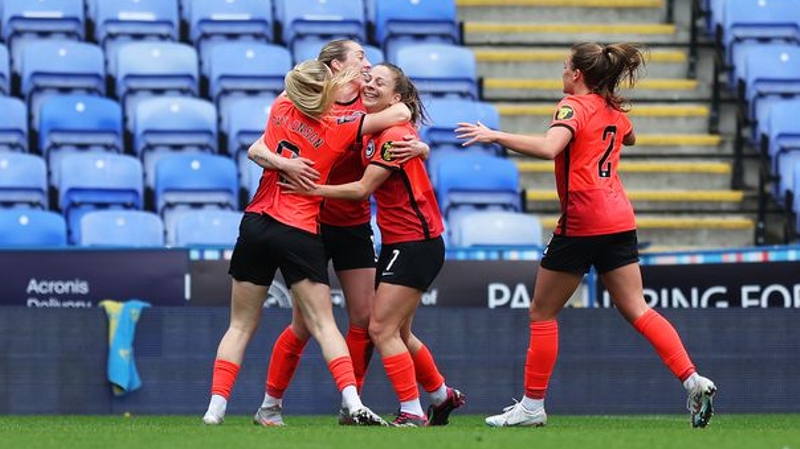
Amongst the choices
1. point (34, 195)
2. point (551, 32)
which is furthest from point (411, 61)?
point (34, 195)

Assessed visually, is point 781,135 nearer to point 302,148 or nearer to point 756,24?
point 756,24

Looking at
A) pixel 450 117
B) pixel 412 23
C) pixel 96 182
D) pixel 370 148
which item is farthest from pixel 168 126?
pixel 370 148

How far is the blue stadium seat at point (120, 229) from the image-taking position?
42.3ft

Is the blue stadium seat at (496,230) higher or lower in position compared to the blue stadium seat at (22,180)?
lower

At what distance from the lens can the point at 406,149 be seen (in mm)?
7840

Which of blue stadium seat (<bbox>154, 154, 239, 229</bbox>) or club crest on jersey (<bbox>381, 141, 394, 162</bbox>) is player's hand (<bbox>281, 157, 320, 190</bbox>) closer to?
club crest on jersey (<bbox>381, 141, 394, 162</bbox>)

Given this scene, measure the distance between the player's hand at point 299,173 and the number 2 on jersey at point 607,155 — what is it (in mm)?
1310

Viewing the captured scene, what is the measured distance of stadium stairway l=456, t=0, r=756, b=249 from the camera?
15.4 meters

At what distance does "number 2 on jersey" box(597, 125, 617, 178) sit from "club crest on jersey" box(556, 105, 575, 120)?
20cm

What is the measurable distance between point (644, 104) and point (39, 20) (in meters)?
5.83

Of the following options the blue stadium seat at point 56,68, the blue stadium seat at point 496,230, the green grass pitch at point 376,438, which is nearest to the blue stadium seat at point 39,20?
the blue stadium seat at point 56,68

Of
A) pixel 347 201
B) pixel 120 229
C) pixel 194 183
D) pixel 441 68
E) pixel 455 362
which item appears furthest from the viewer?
pixel 441 68

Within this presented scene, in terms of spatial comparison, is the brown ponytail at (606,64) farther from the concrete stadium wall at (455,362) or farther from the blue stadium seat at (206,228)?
the blue stadium seat at (206,228)

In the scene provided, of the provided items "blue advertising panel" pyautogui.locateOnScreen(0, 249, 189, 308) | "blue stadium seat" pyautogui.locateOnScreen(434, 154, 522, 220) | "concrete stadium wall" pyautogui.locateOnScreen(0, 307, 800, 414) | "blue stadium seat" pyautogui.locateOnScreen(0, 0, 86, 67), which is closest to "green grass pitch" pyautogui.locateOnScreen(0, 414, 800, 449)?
"concrete stadium wall" pyautogui.locateOnScreen(0, 307, 800, 414)
